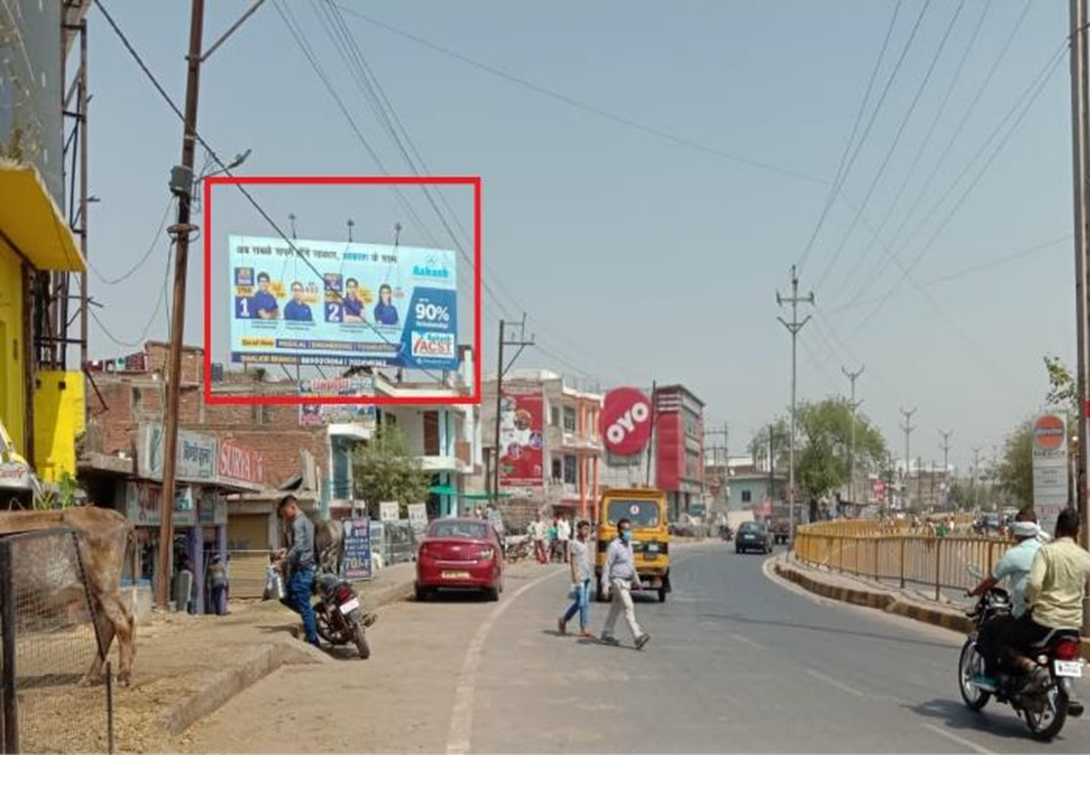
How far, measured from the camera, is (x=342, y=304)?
46.3 meters

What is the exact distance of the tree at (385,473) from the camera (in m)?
54.7

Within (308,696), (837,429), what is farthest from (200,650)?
→ (837,429)

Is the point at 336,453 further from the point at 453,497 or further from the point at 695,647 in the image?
the point at 695,647

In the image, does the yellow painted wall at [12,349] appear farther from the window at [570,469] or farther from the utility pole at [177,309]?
the window at [570,469]

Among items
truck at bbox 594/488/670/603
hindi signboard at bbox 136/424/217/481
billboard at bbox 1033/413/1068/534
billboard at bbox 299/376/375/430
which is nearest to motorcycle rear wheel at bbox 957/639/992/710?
billboard at bbox 1033/413/1068/534

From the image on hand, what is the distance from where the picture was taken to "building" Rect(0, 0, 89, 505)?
14.6m

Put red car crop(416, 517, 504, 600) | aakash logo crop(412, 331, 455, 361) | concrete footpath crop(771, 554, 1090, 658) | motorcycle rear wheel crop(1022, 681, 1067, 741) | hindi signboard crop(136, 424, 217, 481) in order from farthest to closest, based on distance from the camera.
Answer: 1. aakash logo crop(412, 331, 455, 361)
2. red car crop(416, 517, 504, 600)
3. hindi signboard crop(136, 424, 217, 481)
4. concrete footpath crop(771, 554, 1090, 658)
5. motorcycle rear wheel crop(1022, 681, 1067, 741)

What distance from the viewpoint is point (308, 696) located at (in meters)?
11.9

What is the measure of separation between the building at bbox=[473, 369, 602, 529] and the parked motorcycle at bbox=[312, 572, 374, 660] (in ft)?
179

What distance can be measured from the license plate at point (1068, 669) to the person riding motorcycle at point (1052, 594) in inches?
10.0

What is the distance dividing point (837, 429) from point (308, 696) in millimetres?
102145

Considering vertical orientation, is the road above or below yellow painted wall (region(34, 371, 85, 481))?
below

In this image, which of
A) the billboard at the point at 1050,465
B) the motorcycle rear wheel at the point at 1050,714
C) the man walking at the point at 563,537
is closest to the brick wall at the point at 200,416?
the man walking at the point at 563,537

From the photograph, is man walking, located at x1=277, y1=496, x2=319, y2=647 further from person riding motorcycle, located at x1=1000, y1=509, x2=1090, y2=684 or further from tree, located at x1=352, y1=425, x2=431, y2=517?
tree, located at x1=352, y1=425, x2=431, y2=517
